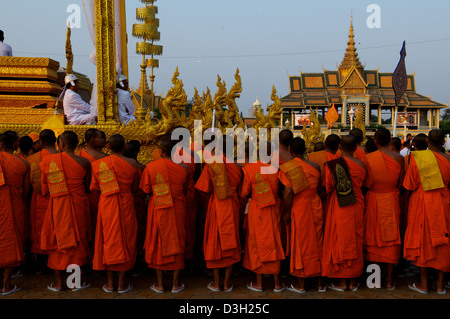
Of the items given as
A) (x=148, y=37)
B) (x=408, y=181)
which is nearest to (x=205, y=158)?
(x=408, y=181)

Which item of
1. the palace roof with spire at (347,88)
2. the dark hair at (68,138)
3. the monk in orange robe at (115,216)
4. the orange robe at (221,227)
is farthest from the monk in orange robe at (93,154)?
the palace roof with spire at (347,88)

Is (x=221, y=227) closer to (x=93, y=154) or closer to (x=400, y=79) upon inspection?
(x=93, y=154)

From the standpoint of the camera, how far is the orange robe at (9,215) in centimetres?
407

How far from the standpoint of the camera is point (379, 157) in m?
4.35

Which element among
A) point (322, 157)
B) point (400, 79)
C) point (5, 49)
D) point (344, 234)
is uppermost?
point (5, 49)

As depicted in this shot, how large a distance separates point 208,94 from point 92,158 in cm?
254

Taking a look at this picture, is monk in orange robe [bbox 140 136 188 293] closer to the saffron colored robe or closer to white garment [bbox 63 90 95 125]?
the saffron colored robe

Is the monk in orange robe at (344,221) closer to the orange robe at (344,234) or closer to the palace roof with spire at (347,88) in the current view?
the orange robe at (344,234)

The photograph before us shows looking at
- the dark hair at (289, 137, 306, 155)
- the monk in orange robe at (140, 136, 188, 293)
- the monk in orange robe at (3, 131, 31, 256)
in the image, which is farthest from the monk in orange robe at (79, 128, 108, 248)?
the dark hair at (289, 137, 306, 155)

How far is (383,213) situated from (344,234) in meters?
0.56

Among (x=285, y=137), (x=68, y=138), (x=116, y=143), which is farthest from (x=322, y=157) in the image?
(x=68, y=138)

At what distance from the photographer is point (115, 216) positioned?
405 centimetres

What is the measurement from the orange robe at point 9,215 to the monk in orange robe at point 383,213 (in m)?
3.96
